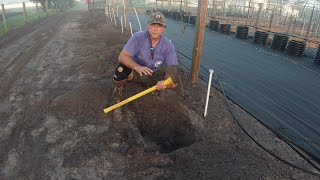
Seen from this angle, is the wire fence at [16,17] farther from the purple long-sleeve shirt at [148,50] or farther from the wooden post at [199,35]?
the purple long-sleeve shirt at [148,50]

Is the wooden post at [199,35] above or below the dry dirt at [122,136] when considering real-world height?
above

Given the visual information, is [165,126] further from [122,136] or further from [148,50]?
[148,50]

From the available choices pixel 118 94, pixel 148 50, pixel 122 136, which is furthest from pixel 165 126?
pixel 148 50

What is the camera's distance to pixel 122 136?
4449 mm

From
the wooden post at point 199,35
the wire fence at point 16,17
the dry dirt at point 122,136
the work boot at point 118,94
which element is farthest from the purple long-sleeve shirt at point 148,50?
the wire fence at point 16,17

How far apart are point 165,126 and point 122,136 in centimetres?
105

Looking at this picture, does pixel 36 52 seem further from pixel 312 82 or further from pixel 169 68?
pixel 312 82

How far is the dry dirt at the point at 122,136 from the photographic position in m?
3.74

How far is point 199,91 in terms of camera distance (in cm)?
652

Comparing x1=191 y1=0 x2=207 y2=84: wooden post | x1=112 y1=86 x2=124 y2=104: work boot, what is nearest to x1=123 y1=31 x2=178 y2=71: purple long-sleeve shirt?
x1=112 y1=86 x2=124 y2=104: work boot

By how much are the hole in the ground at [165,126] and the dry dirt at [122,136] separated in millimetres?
19

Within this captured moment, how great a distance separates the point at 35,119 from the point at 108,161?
2026 mm

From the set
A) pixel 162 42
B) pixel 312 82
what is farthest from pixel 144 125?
pixel 312 82

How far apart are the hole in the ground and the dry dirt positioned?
0.06 feet
